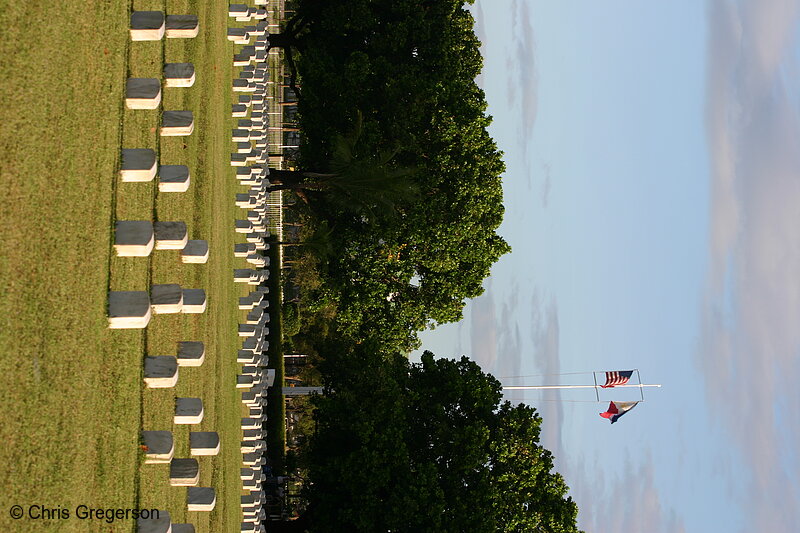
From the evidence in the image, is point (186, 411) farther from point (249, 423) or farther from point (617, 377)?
point (617, 377)

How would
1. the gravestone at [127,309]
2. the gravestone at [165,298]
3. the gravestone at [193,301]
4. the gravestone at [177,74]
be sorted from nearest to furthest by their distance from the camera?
1. the gravestone at [127,309]
2. the gravestone at [165,298]
3. the gravestone at [193,301]
4. the gravestone at [177,74]

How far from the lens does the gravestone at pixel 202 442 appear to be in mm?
12469

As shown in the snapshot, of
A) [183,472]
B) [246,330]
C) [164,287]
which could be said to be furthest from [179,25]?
[246,330]

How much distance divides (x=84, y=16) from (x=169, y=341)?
15.4 ft

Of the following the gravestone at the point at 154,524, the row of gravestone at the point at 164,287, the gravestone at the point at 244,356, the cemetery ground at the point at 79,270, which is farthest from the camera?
the gravestone at the point at 244,356

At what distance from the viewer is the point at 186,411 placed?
11820 mm

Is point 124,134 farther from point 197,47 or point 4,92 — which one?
point 197,47

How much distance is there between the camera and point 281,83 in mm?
39812

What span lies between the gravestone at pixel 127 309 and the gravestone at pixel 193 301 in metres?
1.66

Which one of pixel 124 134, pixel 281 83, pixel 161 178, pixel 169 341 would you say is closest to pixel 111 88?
pixel 124 134

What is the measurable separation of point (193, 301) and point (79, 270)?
2.73m

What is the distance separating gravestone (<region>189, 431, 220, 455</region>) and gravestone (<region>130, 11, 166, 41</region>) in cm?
601

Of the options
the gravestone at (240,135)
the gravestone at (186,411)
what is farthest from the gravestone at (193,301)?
the gravestone at (240,135)

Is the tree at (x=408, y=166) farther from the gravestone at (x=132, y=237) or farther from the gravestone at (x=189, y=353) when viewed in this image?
the gravestone at (x=132, y=237)
